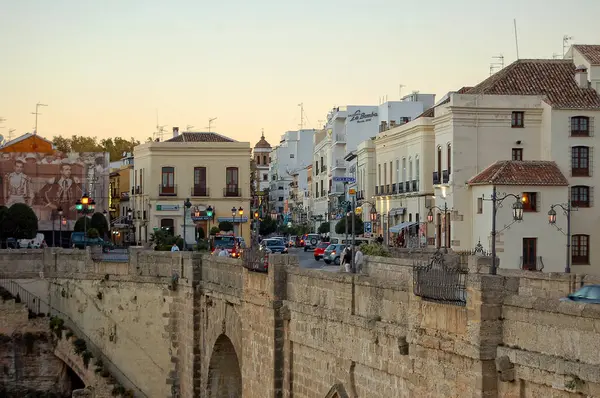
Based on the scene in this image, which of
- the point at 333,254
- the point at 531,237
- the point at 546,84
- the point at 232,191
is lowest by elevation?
the point at 333,254

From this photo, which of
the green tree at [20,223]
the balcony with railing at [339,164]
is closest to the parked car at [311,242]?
the balcony with railing at [339,164]

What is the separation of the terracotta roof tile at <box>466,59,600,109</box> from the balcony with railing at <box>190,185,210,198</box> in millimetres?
21431

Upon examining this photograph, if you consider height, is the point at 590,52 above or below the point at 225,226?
above

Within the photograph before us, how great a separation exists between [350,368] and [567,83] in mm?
34057

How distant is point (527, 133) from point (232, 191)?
24.3 meters

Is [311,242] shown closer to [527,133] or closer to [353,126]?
[353,126]

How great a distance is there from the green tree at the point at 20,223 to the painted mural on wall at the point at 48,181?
47.9 feet

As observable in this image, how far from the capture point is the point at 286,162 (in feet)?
469

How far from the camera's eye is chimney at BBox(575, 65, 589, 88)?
48812mm

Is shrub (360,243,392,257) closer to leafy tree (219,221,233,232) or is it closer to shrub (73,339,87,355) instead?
shrub (73,339,87,355)

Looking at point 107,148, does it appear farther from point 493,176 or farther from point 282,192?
point 493,176

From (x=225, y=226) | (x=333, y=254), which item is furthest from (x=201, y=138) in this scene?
(x=333, y=254)

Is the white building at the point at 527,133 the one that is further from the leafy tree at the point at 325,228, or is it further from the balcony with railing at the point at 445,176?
the leafy tree at the point at 325,228

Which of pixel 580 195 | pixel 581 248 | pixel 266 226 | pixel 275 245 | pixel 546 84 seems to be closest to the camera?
pixel 581 248
